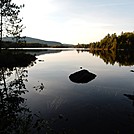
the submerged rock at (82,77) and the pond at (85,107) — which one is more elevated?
the submerged rock at (82,77)

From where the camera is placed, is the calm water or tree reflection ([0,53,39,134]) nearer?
tree reflection ([0,53,39,134])

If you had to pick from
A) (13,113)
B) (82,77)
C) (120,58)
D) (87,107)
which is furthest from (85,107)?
(120,58)

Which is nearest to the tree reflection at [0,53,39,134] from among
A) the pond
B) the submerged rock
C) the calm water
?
the pond

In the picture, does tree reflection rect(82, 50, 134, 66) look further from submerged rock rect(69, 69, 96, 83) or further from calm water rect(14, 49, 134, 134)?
calm water rect(14, 49, 134, 134)

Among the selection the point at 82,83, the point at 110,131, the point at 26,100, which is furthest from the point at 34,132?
the point at 82,83

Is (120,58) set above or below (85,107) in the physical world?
above

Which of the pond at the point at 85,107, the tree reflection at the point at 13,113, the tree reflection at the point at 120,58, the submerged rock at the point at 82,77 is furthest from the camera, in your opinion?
the tree reflection at the point at 120,58

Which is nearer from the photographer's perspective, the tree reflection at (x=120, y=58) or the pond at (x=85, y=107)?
the pond at (x=85, y=107)

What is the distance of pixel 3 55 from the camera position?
181ft

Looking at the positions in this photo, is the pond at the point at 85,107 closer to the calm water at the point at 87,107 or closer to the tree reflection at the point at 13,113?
the calm water at the point at 87,107

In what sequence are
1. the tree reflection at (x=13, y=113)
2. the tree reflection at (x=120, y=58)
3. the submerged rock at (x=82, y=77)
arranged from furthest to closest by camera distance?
the tree reflection at (x=120, y=58)
the submerged rock at (x=82, y=77)
the tree reflection at (x=13, y=113)

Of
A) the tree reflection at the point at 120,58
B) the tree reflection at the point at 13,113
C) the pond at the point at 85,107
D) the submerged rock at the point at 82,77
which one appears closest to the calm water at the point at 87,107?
the pond at the point at 85,107

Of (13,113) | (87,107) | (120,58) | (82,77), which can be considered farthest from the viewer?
(120,58)

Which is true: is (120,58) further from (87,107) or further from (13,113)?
(13,113)
